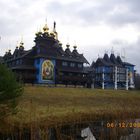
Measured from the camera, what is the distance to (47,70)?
50.5m

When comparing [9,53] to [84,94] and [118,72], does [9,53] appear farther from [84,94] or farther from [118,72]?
[84,94]

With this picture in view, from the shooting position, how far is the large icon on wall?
164ft

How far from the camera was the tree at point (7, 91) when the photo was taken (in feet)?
42.2

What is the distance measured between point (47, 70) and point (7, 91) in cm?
3743

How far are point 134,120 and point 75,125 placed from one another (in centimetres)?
297

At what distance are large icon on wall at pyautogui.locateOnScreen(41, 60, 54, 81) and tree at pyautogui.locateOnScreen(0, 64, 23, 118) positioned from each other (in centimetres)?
3585

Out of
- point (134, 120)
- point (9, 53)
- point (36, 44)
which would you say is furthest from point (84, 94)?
point (9, 53)

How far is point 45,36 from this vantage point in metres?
52.8

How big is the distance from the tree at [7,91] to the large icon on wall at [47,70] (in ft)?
118
